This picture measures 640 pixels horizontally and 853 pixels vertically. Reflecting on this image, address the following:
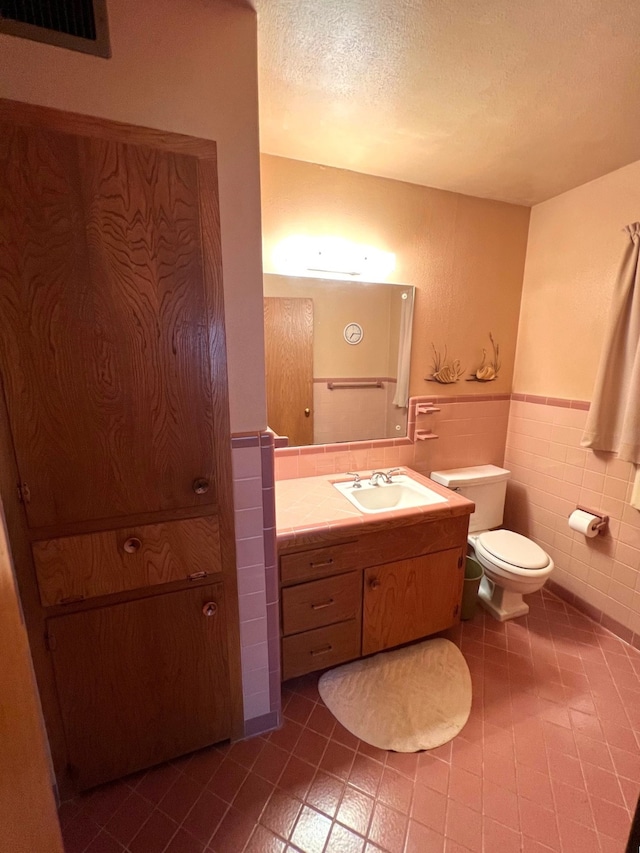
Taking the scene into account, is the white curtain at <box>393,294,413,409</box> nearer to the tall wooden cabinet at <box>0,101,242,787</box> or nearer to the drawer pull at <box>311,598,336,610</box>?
the drawer pull at <box>311,598,336,610</box>

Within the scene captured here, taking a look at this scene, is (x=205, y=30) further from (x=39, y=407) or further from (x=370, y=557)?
(x=370, y=557)

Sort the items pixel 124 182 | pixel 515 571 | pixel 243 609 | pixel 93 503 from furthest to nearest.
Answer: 1. pixel 515 571
2. pixel 243 609
3. pixel 93 503
4. pixel 124 182

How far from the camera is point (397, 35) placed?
1.07 m

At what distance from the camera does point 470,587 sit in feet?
6.56

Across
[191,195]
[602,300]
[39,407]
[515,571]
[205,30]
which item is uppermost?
[205,30]

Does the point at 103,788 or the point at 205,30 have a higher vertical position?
the point at 205,30

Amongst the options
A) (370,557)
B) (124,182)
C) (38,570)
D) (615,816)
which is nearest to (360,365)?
(370,557)

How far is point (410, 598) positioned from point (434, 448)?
967mm

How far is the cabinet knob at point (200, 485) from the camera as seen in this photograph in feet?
3.69

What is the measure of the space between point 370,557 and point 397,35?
1.82 meters

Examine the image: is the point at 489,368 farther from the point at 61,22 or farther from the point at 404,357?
the point at 61,22

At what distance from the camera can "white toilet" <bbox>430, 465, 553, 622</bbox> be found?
187cm

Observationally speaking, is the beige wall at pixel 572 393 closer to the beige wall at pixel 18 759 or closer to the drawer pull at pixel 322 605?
the drawer pull at pixel 322 605

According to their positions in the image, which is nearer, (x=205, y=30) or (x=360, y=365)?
(x=205, y=30)
